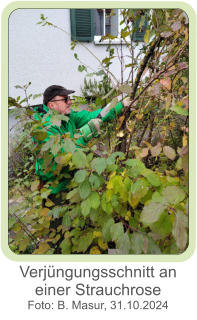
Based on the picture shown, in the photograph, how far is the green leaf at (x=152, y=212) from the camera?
494mm

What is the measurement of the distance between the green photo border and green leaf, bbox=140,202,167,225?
146 mm

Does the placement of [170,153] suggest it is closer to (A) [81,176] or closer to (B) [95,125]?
(A) [81,176]

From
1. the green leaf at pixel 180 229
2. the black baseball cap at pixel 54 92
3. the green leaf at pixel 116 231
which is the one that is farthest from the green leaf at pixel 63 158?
the black baseball cap at pixel 54 92

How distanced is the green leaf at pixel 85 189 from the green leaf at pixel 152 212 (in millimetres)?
183

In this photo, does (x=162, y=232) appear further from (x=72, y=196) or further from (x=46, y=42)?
(x=46, y=42)

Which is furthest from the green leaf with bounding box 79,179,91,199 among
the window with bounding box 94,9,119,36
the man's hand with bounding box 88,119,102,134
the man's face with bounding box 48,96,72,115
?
the window with bounding box 94,9,119,36

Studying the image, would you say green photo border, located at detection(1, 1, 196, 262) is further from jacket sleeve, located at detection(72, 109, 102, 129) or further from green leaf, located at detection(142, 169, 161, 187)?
jacket sleeve, located at detection(72, 109, 102, 129)

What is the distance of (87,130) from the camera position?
881 millimetres

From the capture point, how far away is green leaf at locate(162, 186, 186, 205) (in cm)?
53

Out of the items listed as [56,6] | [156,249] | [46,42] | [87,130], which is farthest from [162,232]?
[46,42]

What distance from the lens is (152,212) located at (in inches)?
19.7

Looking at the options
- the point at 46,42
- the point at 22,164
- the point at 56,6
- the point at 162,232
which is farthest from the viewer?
the point at 46,42
